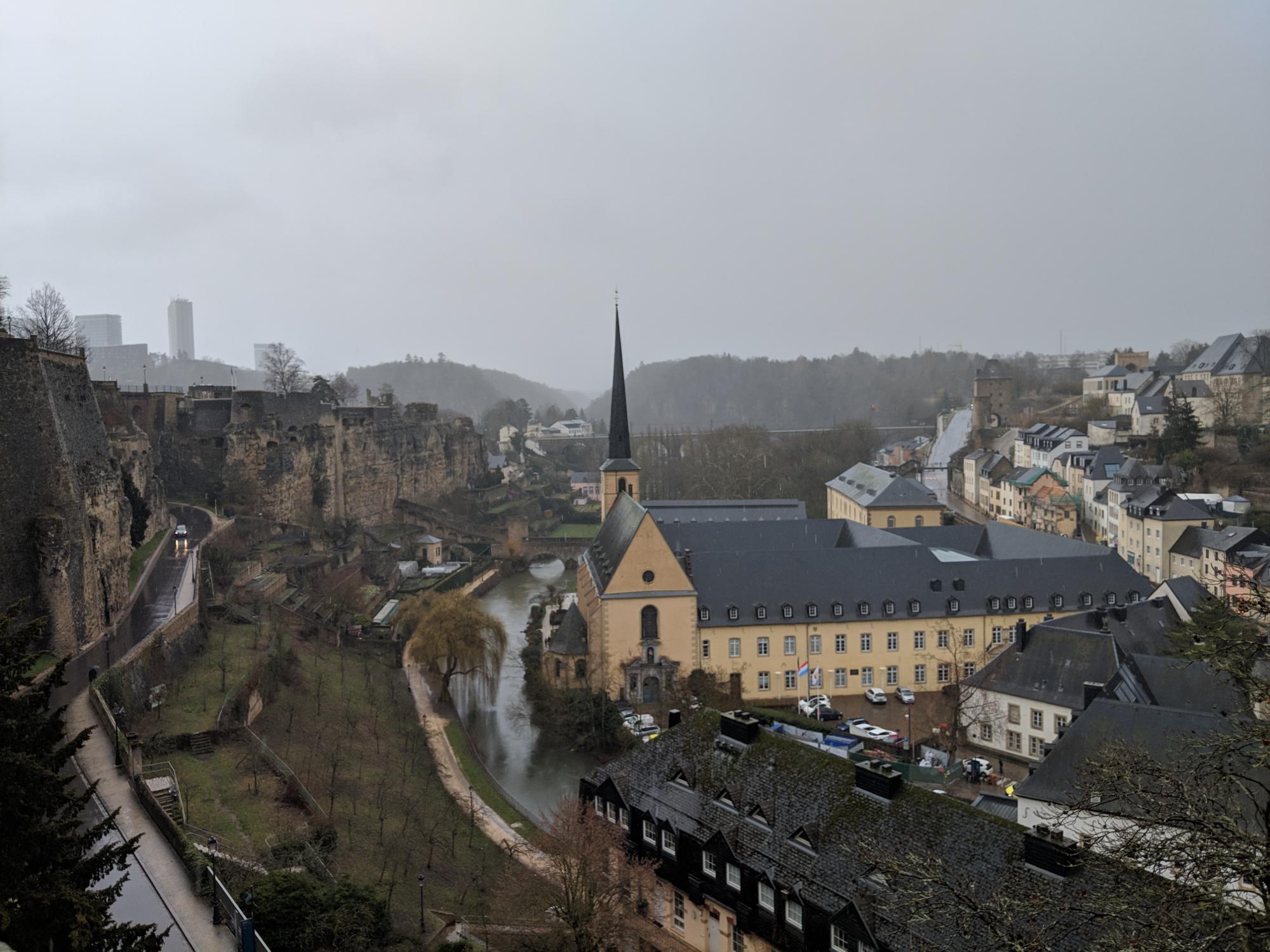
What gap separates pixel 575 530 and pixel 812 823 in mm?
57832

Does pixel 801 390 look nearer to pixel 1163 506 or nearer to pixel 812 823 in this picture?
pixel 1163 506

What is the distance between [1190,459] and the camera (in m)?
50.1

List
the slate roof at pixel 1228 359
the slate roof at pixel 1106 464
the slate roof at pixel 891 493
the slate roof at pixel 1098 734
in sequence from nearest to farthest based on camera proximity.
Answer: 1. the slate roof at pixel 1098 734
2. the slate roof at pixel 891 493
3. the slate roof at pixel 1106 464
4. the slate roof at pixel 1228 359

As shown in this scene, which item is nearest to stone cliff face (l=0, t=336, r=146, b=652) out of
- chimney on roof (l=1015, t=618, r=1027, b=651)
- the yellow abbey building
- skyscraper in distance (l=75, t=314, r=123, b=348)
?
the yellow abbey building

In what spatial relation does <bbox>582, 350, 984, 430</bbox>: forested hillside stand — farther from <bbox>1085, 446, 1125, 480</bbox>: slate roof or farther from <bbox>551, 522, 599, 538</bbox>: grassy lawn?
<bbox>1085, 446, 1125, 480</bbox>: slate roof

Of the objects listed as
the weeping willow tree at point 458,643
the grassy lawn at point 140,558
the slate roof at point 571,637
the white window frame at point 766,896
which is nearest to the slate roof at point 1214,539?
the slate roof at point 571,637

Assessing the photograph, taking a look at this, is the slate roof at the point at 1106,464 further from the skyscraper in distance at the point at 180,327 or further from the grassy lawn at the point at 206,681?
the skyscraper in distance at the point at 180,327

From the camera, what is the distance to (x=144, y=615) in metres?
24.9

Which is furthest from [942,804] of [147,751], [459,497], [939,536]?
[459,497]

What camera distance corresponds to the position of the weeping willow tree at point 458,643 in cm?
3153

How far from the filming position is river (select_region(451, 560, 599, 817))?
25.7 meters

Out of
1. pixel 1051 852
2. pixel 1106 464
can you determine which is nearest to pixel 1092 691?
pixel 1051 852

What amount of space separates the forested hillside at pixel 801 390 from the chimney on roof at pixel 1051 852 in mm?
116223

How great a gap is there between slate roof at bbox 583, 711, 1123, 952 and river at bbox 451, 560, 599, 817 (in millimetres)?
4558
